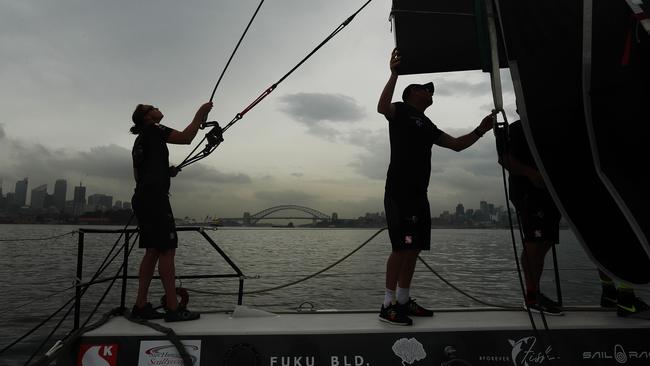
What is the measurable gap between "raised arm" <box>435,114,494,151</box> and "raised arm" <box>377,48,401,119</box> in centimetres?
57

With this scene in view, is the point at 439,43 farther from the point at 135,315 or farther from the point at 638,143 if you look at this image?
the point at 135,315

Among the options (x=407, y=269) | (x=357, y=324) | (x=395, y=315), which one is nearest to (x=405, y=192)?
(x=407, y=269)

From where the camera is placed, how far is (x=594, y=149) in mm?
2590

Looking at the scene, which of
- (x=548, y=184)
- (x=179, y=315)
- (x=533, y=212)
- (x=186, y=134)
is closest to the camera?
(x=548, y=184)

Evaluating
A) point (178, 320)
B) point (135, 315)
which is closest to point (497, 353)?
point (178, 320)

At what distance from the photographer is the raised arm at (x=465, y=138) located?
3.29 m

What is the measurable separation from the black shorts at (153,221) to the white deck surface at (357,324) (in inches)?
22.9

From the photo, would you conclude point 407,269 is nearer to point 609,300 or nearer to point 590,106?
point 590,106

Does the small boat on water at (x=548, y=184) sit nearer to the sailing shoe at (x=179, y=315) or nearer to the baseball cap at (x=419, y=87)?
the sailing shoe at (x=179, y=315)

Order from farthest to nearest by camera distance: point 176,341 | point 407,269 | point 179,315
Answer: point 407,269, point 179,315, point 176,341

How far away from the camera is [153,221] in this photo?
309cm

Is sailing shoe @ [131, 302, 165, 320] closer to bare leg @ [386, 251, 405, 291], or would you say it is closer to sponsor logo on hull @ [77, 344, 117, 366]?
sponsor logo on hull @ [77, 344, 117, 366]

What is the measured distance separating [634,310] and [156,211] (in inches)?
144

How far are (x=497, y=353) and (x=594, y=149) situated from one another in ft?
4.74
